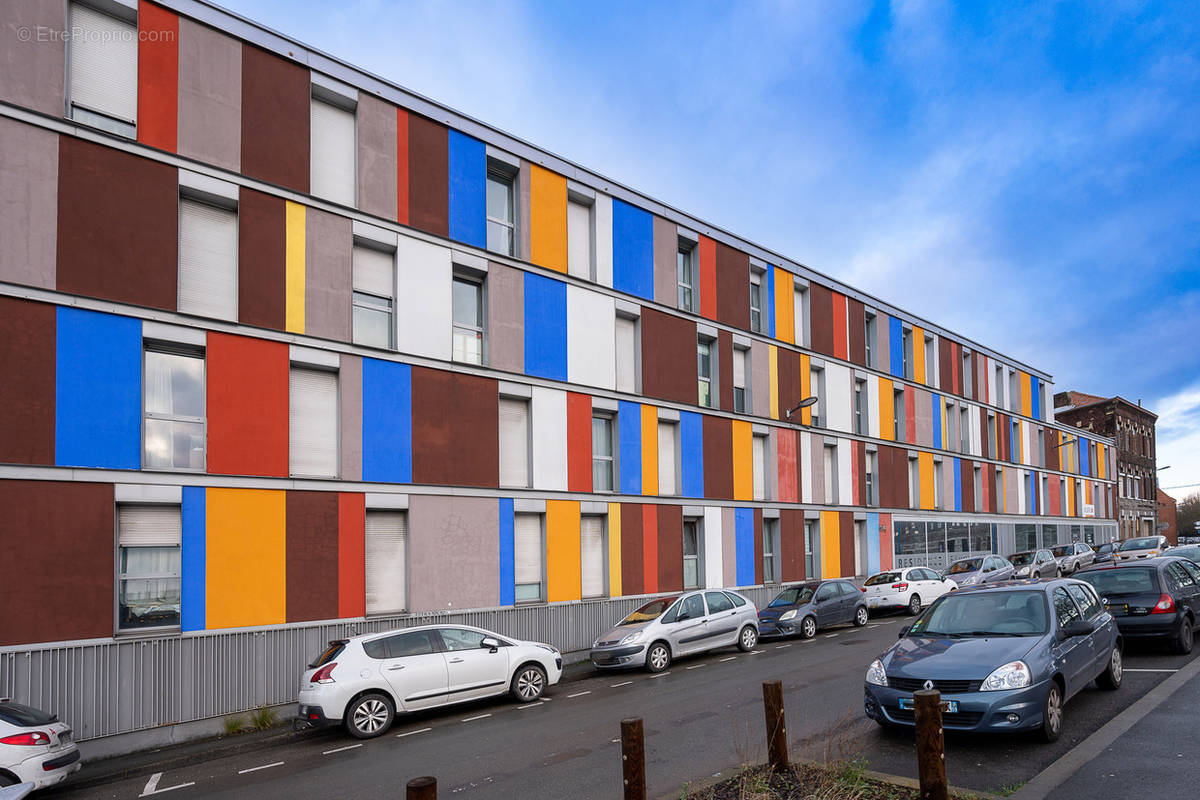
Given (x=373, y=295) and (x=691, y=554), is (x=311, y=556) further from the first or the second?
(x=691, y=554)

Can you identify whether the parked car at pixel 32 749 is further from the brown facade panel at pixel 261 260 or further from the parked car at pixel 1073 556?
the parked car at pixel 1073 556

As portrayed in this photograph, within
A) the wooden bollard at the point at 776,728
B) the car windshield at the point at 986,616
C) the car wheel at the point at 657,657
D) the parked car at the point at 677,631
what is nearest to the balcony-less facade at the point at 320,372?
the parked car at the point at 677,631

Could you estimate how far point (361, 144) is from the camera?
667 inches

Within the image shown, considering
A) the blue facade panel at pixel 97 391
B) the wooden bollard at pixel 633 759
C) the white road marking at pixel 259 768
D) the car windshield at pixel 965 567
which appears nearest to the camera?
the wooden bollard at pixel 633 759

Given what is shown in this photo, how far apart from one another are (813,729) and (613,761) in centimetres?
239

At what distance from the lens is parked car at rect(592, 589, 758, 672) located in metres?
16.2

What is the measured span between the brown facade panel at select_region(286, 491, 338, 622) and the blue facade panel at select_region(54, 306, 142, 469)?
2925 millimetres

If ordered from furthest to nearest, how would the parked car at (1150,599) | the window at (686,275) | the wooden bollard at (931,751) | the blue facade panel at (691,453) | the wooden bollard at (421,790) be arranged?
1. the window at (686,275)
2. the blue facade panel at (691,453)
3. the parked car at (1150,599)
4. the wooden bollard at (931,751)
5. the wooden bollard at (421,790)

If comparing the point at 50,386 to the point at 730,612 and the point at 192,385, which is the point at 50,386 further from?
the point at 730,612

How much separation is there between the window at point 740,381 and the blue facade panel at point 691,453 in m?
2.41

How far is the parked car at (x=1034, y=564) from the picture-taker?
28.6 m

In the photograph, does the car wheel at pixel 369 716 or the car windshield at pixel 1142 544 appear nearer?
the car wheel at pixel 369 716

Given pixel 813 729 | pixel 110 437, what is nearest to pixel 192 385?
pixel 110 437

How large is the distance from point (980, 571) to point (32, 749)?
83.2 ft
